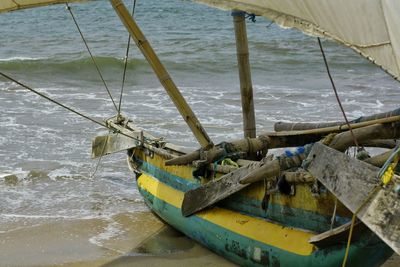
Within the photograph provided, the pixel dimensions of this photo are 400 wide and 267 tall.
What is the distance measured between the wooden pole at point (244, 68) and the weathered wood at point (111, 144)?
3.96 feet

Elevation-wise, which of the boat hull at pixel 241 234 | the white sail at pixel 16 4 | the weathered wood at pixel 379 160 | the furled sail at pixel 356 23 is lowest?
the boat hull at pixel 241 234

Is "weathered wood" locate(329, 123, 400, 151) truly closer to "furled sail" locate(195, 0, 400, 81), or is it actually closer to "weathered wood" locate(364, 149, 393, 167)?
"weathered wood" locate(364, 149, 393, 167)

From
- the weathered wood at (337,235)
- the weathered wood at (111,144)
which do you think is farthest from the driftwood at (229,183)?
the weathered wood at (111,144)

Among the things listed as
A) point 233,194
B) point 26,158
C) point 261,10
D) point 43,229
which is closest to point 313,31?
point 261,10

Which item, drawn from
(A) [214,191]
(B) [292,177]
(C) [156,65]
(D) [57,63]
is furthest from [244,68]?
(D) [57,63]

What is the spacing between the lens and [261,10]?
5.23m

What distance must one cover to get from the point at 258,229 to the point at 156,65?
1826 millimetres

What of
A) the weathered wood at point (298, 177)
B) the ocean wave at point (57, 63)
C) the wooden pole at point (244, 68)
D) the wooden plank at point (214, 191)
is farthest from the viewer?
the ocean wave at point (57, 63)

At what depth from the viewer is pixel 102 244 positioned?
25.1 feet

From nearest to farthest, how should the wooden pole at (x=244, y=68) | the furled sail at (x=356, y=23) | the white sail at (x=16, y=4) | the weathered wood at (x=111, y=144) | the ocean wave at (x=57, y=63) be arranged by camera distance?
the furled sail at (x=356, y=23) → the white sail at (x=16, y=4) → the wooden pole at (x=244, y=68) → the weathered wood at (x=111, y=144) → the ocean wave at (x=57, y=63)

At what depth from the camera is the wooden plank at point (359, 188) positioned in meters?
4.52

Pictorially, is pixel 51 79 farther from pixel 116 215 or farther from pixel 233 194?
pixel 233 194

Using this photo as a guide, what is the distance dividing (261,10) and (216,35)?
67.9ft

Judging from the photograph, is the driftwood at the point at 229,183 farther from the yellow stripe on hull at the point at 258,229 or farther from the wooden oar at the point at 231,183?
the yellow stripe on hull at the point at 258,229
